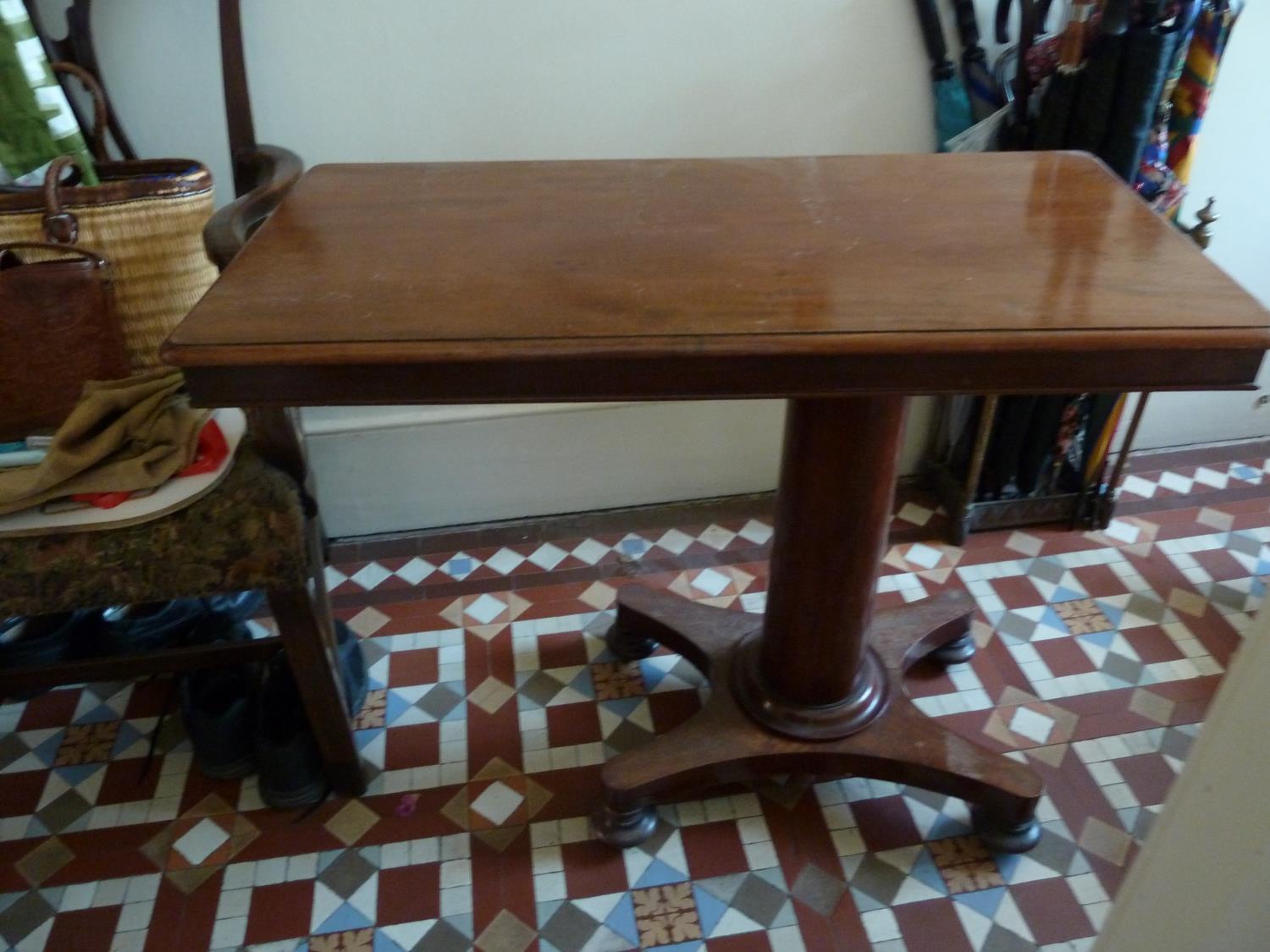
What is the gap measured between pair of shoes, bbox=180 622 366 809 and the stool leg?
0.03 meters

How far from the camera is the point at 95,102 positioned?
1351 millimetres

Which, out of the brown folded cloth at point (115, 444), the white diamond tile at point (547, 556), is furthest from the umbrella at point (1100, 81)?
the brown folded cloth at point (115, 444)

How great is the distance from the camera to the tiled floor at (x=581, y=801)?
1276mm

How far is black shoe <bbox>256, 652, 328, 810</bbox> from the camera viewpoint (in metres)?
1.38

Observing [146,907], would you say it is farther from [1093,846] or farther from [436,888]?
[1093,846]

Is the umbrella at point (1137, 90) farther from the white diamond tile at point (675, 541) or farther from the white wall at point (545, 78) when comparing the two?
the white diamond tile at point (675, 541)

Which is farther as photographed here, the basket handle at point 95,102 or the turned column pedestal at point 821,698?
the basket handle at point 95,102

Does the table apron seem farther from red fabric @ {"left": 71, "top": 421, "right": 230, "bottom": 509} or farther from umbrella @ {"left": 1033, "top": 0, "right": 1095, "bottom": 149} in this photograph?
umbrella @ {"left": 1033, "top": 0, "right": 1095, "bottom": 149}

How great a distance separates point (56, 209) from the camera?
120 cm

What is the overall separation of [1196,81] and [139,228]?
1.70 meters

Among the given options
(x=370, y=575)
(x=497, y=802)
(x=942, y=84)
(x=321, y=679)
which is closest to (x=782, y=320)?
(x=321, y=679)

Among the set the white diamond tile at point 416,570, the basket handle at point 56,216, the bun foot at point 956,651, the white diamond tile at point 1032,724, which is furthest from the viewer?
the white diamond tile at point 416,570

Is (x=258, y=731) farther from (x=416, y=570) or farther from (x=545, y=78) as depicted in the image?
(x=545, y=78)

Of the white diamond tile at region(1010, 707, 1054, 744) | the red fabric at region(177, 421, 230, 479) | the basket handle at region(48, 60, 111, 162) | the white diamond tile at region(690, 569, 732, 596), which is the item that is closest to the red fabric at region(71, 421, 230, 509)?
the red fabric at region(177, 421, 230, 479)
